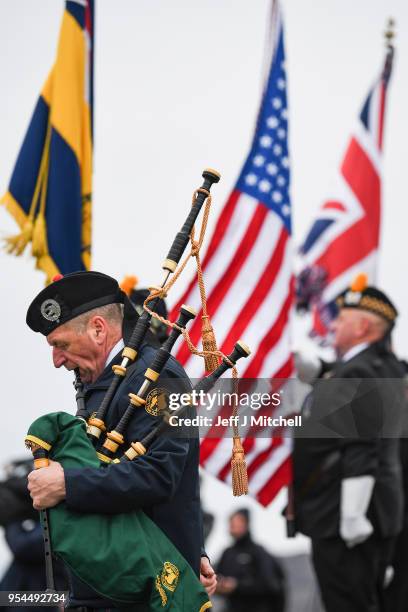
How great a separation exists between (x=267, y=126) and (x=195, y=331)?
1.60 meters

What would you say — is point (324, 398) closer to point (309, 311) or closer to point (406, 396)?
Result: point (406, 396)

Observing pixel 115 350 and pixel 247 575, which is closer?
pixel 115 350

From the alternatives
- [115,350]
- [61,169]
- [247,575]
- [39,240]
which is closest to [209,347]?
[115,350]

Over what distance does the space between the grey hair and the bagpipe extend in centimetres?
15

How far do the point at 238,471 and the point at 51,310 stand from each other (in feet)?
3.01

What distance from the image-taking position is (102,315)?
15.2 feet

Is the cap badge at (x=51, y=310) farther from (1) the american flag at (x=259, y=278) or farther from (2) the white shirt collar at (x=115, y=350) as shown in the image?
(1) the american flag at (x=259, y=278)

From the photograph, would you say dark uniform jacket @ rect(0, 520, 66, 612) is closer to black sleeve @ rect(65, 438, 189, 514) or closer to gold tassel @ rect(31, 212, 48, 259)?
gold tassel @ rect(31, 212, 48, 259)

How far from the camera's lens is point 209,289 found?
7270mm

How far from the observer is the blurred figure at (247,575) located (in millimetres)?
10828

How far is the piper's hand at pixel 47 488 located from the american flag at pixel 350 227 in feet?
19.0

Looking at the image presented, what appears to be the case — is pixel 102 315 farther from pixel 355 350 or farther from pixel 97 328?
pixel 355 350

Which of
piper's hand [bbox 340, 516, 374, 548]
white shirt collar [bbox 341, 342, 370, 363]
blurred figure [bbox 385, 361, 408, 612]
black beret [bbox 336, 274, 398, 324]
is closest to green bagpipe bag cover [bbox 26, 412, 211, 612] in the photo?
piper's hand [bbox 340, 516, 374, 548]

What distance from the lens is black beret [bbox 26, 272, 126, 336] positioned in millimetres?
4578
